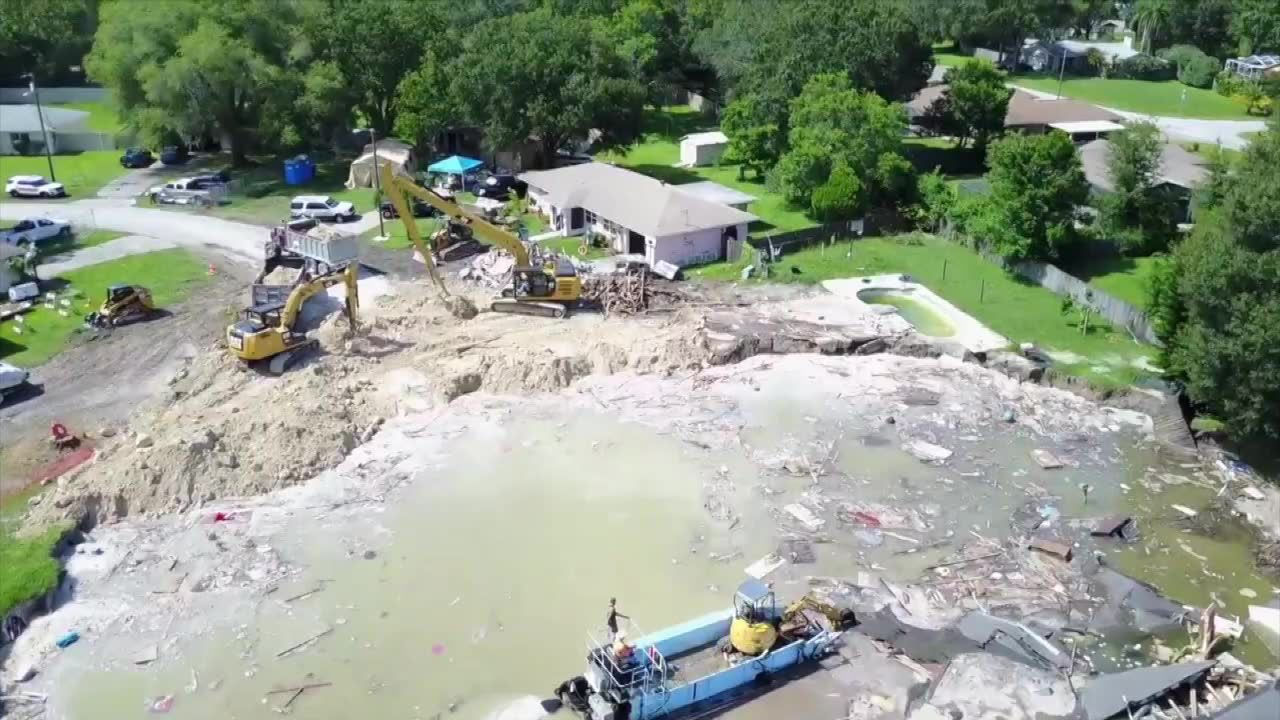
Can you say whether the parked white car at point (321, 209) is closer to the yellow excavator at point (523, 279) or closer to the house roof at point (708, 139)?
the yellow excavator at point (523, 279)

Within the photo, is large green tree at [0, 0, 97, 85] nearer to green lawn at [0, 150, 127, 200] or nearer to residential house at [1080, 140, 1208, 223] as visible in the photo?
green lawn at [0, 150, 127, 200]

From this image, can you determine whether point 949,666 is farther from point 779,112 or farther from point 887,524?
point 779,112

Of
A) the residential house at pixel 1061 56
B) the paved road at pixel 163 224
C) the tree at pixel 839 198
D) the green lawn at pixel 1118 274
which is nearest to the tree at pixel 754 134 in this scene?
the tree at pixel 839 198

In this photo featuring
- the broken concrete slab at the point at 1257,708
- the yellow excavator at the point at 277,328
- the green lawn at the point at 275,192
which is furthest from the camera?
the green lawn at the point at 275,192

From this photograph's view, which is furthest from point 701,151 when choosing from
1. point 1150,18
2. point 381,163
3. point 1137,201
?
point 1150,18

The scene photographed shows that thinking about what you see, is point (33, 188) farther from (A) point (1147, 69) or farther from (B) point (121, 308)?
(A) point (1147, 69)

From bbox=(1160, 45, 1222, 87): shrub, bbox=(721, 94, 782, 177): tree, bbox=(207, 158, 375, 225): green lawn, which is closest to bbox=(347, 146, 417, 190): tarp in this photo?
bbox=(207, 158, 375, 225): green lawn

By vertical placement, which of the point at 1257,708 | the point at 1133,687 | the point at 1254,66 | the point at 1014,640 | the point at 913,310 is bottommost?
the point at 1014,640
